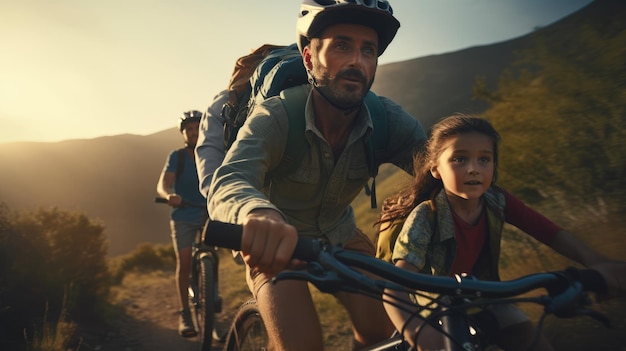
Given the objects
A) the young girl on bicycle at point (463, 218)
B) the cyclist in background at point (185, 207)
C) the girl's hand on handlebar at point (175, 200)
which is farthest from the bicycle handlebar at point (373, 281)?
the cyclist in background at point (185, 207)

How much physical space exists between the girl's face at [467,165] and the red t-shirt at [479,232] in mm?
145

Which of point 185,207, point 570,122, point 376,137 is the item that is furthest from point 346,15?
point 185,207

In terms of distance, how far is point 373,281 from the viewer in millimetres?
1370

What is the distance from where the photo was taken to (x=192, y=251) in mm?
6711

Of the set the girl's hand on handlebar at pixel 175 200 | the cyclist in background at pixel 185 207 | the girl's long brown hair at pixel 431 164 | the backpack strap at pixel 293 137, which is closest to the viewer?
the girl's long brown hair at pixel 431 164

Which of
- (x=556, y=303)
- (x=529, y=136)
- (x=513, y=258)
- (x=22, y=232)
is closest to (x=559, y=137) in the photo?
(x=529, y=136)

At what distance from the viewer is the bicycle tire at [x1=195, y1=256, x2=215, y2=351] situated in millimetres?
5824

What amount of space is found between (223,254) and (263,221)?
19.0 meters

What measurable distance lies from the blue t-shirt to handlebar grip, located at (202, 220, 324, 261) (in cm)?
542

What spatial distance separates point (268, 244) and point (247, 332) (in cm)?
213

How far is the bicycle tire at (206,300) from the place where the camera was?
582 cm

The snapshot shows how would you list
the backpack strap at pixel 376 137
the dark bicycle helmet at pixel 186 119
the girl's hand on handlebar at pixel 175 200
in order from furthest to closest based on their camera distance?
the dark bicycle helmet at pixel 186 119
the girl's hand on handlebar at pixel 175 200
the backpack strap at pixel 376 137

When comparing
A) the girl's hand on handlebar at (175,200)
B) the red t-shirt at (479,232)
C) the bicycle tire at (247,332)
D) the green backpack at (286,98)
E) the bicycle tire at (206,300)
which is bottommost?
the bicycle tire at (206,300)

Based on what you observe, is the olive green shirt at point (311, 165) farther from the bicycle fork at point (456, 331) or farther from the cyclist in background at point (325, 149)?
the bicycle fork at point (456, 331)
